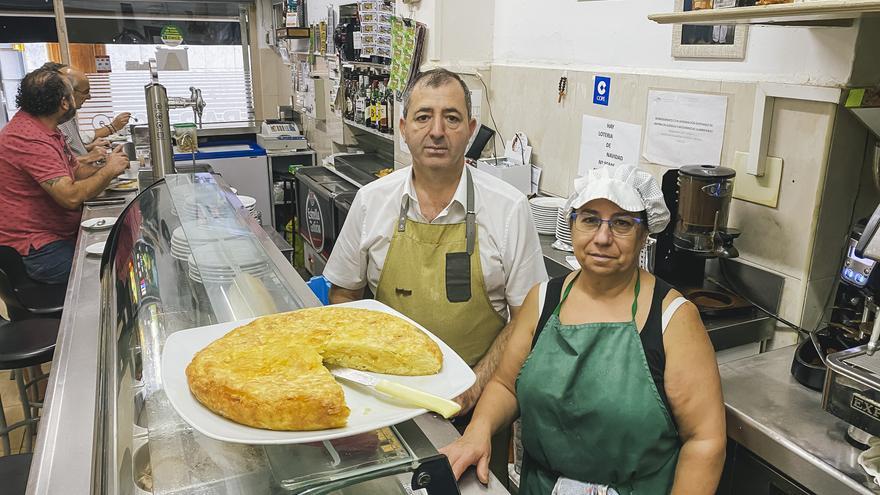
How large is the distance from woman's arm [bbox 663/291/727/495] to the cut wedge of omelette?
79 cm

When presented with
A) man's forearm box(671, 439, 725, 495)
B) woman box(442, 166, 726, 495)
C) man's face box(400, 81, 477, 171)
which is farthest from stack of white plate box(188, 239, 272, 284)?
man's forearm box(671, 439, 725, 495)

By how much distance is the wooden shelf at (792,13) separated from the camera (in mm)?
1423

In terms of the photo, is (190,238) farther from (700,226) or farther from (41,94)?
(41,94)

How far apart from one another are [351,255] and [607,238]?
860 mm

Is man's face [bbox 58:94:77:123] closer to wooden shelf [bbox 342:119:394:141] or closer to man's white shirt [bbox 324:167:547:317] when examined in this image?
wooden shelf [bbox 342:119:394:141]

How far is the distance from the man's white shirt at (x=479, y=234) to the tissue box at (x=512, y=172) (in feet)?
4.14

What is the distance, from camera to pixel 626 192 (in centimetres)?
150

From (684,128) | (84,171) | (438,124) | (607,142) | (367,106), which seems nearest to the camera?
(438,124)

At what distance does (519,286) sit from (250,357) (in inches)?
46.7

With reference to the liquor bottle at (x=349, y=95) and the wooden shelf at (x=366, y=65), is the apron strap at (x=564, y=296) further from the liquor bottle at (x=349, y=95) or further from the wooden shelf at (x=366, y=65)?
the liquor bottle at (x=349, y=95)

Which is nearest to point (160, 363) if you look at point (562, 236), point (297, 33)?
point (562, 236)

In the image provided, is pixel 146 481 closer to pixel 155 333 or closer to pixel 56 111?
Answer: pixel 155 333

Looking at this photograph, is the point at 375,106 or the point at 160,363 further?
the point at 375,106

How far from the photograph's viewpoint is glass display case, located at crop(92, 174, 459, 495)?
871 millimetres
